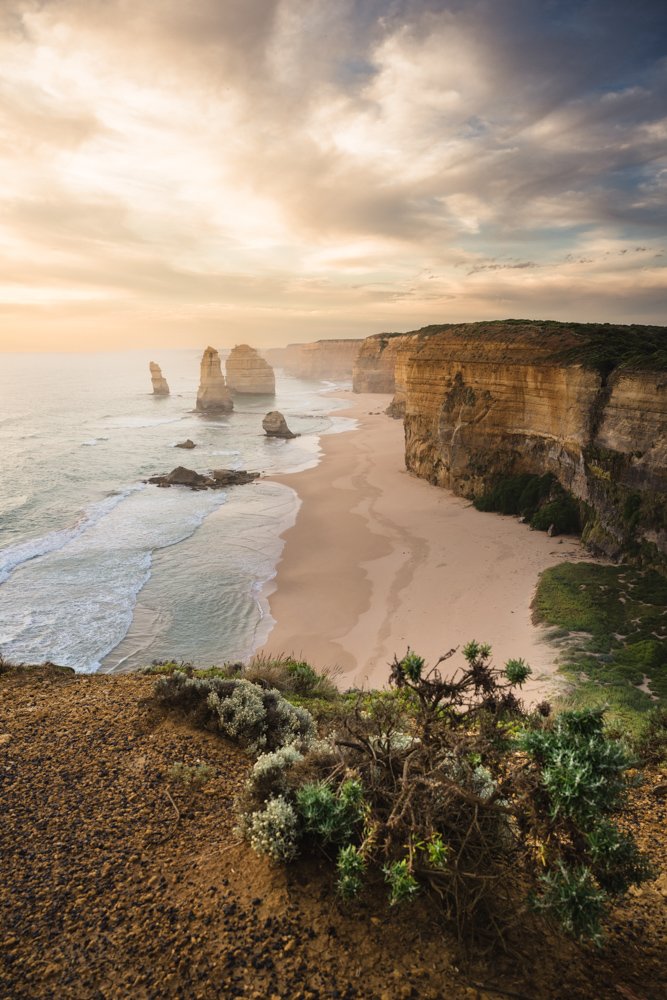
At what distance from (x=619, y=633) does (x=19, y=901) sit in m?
15.9

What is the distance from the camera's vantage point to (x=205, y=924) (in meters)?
4.04

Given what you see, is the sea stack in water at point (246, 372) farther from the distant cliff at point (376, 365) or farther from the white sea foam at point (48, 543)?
the white sea foam at point (48, 543)

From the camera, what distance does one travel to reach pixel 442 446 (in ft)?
110

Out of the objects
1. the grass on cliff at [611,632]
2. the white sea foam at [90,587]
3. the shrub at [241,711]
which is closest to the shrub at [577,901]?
the shrub at [241,711]

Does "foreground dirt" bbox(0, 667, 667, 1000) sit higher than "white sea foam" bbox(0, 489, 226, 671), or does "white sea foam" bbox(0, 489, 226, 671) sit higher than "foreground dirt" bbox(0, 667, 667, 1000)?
"foreground dirt" bbox(0, 667, 667, 1000)

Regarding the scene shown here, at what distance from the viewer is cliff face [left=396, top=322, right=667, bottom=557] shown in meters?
19.4

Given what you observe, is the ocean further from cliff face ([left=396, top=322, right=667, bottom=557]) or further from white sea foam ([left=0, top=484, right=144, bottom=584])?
cliff face ([left=396, top=322, right=667, bottom=557])

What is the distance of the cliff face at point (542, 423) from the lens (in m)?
19.4

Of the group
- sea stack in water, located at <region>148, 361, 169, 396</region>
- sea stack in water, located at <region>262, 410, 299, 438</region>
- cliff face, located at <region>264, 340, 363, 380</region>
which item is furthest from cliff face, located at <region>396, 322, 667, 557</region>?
cliff face, located at <region>264, 340, 363, 380</region>

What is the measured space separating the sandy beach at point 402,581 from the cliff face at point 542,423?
7.72 ft

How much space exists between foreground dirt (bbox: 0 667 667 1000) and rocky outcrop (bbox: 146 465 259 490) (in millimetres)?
32823

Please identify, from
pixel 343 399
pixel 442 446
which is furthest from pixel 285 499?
pixel 343 399

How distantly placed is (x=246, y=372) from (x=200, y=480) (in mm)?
72156

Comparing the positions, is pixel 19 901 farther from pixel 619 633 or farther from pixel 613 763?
pixel 619 633
